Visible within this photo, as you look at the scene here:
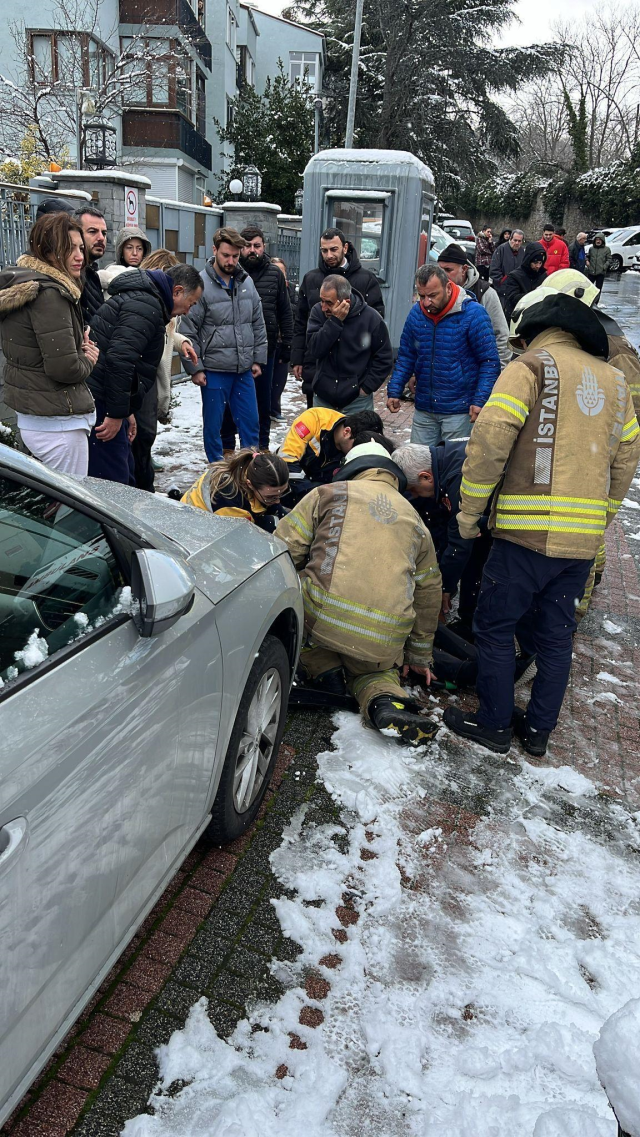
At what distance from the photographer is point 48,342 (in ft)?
12.3

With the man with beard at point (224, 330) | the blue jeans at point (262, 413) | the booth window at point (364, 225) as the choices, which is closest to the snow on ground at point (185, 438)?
the blue jeans at point (262, 413)

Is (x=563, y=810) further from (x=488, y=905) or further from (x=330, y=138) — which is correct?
(x=330, y=138)

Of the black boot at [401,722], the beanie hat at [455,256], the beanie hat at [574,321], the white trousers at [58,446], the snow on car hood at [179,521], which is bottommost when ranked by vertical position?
the black boot at [401,722]

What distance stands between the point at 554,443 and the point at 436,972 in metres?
1.95

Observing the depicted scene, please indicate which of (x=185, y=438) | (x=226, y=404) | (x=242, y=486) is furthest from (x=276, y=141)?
(x=242, y=486)

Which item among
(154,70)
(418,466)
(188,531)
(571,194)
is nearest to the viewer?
(188,531)

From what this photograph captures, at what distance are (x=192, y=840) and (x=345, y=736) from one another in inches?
51.4

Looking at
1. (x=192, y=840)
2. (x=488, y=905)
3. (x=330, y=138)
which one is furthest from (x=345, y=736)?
(x=330, y=138)

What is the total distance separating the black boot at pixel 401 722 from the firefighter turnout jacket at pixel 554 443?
842 millimetres

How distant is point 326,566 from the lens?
11.4 feet

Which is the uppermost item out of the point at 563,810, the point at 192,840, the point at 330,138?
the point at 330,138

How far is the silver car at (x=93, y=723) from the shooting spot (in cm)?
152

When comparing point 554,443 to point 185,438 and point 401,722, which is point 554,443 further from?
point 185,438

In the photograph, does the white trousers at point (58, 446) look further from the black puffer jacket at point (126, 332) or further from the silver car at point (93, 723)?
the silver car at point (93, 723)
